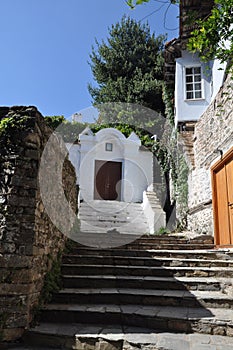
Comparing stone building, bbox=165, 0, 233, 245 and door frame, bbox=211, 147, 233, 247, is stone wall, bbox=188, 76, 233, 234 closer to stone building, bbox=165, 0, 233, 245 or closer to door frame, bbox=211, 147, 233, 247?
stone building, bbox=165, 0, 233, 245

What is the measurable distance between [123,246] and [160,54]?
13967 mm

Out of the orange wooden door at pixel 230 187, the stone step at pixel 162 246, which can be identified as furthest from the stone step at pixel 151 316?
the orange wooden door at pixel 230 187

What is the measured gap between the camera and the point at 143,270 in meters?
4.66

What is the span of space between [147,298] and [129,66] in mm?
15243

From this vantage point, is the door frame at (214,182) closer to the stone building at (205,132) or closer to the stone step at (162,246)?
the stone building at (205,132)

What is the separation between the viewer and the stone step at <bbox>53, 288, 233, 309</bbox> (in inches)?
147

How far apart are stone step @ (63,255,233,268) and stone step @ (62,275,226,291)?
1.34ft

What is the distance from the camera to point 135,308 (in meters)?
3.65

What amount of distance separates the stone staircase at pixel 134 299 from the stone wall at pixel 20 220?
316 millimetres

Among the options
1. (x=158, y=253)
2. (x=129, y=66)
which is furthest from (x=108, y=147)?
(x=158, y=253)

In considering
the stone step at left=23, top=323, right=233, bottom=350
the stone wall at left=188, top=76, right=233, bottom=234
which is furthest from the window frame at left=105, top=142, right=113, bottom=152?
the stone step at left=23, top=323, right=233, bottom=350

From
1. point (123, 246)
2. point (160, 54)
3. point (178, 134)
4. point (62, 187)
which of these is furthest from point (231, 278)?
point (160, 54)

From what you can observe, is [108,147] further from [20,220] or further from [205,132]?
[20,220]

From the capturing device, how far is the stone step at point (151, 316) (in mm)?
3176
